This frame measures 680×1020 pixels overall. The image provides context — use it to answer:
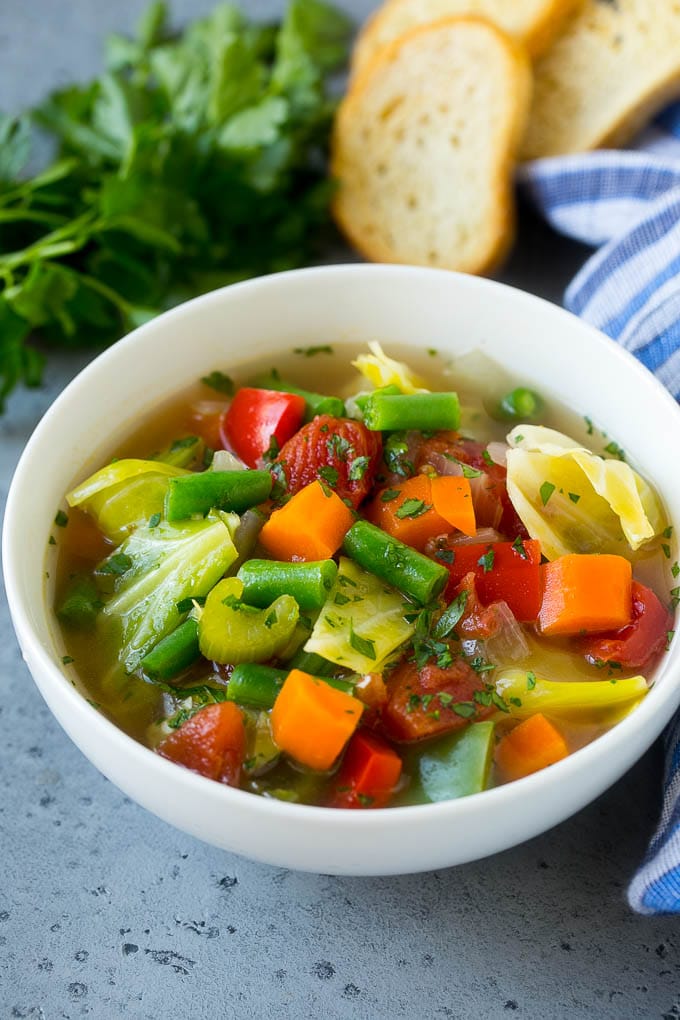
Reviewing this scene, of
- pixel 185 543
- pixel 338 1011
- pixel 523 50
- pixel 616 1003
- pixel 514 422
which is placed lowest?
pixel 338 1011

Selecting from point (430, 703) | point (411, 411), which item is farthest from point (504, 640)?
point (411, 411)

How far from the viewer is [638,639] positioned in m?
2.48

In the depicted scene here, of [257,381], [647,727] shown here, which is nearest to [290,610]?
[647,727]

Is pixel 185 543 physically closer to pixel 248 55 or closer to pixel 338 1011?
pixel 338 1011

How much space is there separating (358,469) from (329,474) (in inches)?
2.9

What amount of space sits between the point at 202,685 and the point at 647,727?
951 millimetres

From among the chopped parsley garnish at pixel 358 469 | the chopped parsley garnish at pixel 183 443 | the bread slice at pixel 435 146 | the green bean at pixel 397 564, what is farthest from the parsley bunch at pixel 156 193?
the green bean at pixel 397 564

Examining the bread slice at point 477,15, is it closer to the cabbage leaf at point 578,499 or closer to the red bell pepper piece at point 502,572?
the cabbage leaf at point 578,499

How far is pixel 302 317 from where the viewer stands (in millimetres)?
3100

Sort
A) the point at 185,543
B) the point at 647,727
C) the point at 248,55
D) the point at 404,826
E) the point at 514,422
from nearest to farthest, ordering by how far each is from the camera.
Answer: the point at 404,826, the point at 647,727, the point at 185,543, the point at 514,422, the point at 248,55

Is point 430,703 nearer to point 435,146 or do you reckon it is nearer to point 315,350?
point 315,350

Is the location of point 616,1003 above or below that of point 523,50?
below

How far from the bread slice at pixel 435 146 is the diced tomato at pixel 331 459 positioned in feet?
4.91

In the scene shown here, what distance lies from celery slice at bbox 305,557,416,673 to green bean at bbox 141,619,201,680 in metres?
0.28
